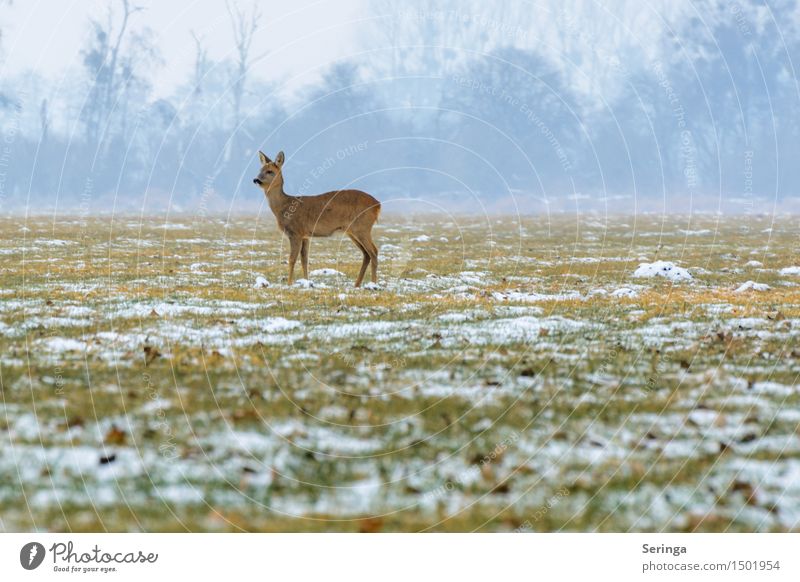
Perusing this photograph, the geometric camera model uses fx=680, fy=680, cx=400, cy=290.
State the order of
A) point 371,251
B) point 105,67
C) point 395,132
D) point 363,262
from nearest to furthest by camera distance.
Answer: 1. point 371,251
2. point 363,262
3. point 105,67
4. point 395,132

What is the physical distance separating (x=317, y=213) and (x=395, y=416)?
42.6ft

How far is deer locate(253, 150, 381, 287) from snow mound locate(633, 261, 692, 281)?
35.2ft

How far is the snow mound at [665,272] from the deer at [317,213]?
35.2ft

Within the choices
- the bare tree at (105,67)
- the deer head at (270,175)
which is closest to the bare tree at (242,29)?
the deer head at (270,175)

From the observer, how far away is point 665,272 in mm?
24438

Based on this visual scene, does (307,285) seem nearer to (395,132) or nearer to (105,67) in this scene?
(105,67)

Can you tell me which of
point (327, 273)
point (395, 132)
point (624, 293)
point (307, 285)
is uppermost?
point (395, 132)

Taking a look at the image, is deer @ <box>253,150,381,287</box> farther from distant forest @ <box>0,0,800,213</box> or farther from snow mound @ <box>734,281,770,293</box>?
distant forest @ <box>0,0,800,213</box>

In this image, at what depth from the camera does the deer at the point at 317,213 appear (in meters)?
19.8

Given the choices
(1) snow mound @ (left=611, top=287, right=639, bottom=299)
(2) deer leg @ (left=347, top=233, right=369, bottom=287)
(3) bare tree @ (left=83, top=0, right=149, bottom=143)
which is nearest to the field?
(1) snow mound @ (left=611, top=287, right=639, bottom=299)

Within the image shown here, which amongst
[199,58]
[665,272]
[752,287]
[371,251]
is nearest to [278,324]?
[371,251]

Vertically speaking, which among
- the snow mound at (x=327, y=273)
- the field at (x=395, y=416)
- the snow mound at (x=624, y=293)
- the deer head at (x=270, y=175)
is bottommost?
the field at (x=395, y=416)

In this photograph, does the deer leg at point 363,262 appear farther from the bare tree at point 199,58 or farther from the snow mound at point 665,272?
the bare tree at point 199,58

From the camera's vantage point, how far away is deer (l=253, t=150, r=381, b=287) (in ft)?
65.0
